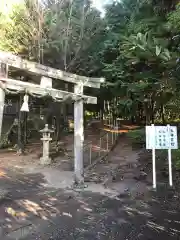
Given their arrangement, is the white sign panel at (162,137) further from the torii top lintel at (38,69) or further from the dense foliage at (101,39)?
the torii top lintel at (38,69)

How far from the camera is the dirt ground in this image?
14.6 feet

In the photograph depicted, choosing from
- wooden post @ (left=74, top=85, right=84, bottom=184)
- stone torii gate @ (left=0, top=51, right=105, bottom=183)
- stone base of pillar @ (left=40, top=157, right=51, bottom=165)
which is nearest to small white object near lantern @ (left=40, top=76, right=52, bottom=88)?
stone torii gate @ (left=0, top=51, right=105, bottom=183)

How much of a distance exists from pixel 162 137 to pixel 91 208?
2.87m

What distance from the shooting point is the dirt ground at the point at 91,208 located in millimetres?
4441

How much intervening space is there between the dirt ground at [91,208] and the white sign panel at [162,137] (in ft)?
3.80

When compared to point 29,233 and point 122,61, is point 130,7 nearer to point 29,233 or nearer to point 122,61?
point 122,61

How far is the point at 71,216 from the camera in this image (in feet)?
17.1

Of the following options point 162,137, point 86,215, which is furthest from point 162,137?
point 86,215

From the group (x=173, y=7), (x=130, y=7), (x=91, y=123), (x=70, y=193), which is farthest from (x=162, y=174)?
(x=91, y=123)

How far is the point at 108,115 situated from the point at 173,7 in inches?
558

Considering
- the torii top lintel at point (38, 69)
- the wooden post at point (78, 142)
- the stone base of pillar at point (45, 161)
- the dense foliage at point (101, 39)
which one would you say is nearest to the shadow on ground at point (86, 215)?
the wooden post at point (78, 142)

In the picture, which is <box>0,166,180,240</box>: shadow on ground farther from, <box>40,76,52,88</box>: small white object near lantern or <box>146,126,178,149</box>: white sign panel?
<box>40,76,52,88</box>: small white object near lantern

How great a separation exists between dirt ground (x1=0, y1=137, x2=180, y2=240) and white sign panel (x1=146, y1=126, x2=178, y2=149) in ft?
3.80

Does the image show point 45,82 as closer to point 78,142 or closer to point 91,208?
point 78,142
